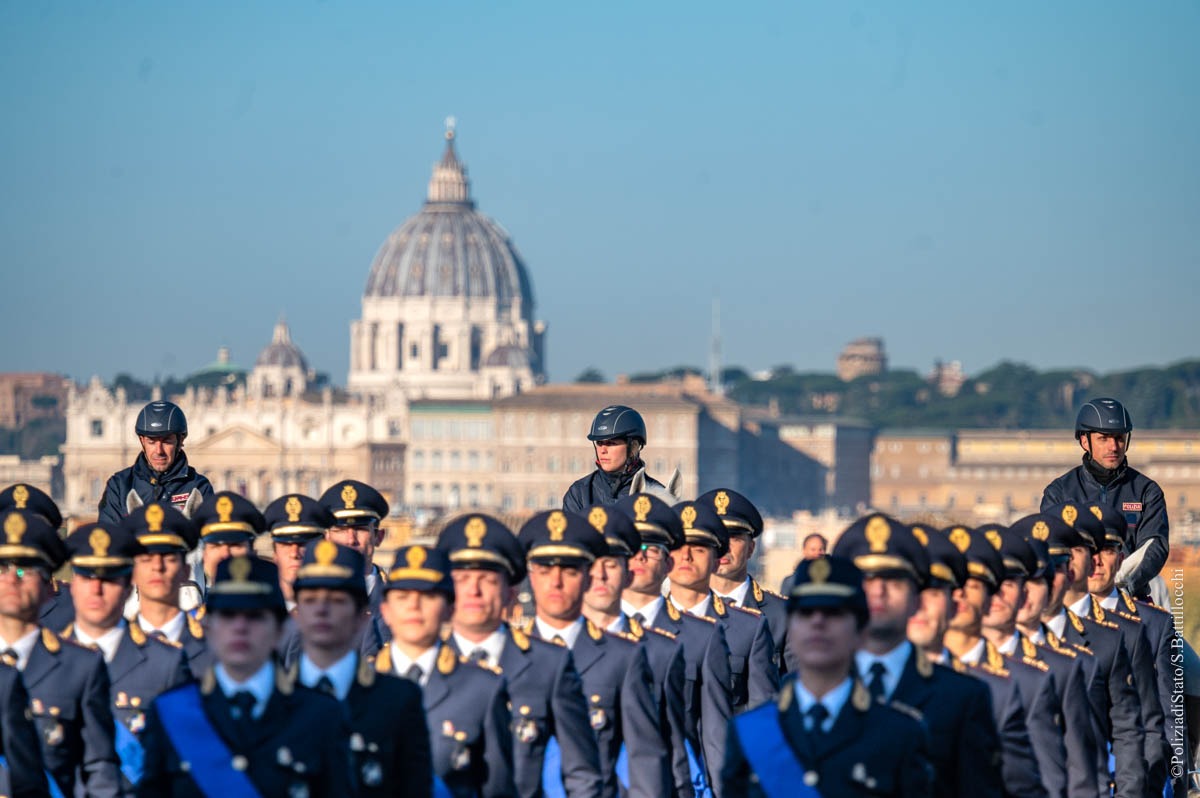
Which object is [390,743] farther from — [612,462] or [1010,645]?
[612,462]

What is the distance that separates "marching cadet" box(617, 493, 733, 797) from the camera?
410 inches

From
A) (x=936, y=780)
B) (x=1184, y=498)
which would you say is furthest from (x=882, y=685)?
(x=1184, y=498)

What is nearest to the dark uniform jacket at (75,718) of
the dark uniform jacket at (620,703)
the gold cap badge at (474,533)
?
the gold cap badge at (474,533)

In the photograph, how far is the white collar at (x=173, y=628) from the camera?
10.1 metres

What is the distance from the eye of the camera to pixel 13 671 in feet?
27.9

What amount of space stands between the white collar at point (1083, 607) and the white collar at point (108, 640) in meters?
3.78

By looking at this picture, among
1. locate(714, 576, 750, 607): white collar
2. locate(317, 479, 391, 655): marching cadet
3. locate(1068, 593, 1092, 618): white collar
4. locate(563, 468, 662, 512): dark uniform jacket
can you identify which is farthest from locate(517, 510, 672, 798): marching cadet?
locate(563, 468, 662, 512): dark uniform jacket

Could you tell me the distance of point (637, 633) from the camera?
10125 millimetres

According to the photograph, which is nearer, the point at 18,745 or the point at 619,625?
the point at 18,745

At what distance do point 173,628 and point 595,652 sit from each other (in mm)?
1594

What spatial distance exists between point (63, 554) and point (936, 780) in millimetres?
3087

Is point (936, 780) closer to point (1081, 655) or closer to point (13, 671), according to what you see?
point (1081, 655)

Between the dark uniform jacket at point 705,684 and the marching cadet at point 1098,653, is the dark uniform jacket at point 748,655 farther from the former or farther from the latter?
the marching cadet at point 1098,653

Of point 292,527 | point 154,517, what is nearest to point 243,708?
point 154,517
